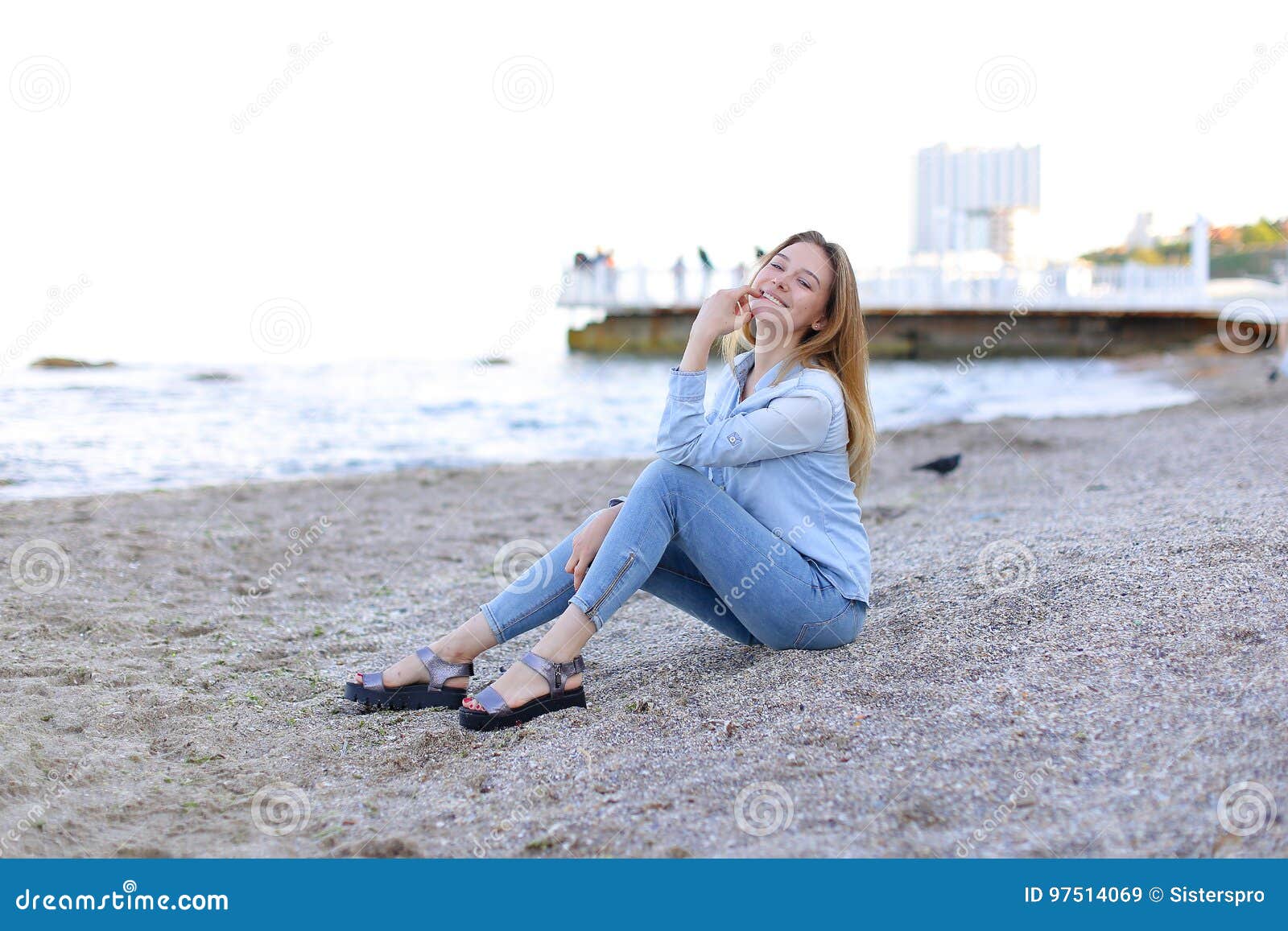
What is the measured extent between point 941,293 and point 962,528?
1979 cm

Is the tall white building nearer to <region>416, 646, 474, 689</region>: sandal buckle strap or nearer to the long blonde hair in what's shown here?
the long blonde hair

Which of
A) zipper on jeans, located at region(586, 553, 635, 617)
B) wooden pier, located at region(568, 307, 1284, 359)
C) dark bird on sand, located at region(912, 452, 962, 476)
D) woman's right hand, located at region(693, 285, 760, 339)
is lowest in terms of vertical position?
wooden pier, located at region(568, 307, 1284, 359)

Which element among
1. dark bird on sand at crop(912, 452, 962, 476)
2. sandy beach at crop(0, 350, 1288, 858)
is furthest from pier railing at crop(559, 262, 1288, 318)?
sandy beach at crop(0, 350, 1288, 858)

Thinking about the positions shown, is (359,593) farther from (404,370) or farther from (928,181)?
(928,181)

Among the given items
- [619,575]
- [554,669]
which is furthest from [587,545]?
[554,669]

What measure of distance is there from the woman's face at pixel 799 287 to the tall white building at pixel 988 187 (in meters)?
28.6

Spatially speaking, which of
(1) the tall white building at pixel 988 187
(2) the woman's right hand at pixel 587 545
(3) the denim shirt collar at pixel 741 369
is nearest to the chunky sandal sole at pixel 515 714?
(2) the woman's right hand at pixel 587 545

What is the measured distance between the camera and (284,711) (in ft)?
10.2

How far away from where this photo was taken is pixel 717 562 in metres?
2.80

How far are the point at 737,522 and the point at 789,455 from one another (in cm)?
25

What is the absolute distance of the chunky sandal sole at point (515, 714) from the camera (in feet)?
9.00

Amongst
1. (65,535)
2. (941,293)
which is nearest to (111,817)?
(65,535)

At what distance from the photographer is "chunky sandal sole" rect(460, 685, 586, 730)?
2742mm

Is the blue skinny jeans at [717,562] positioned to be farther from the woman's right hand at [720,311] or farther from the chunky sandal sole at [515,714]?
the woman's right hand at [720,311]
